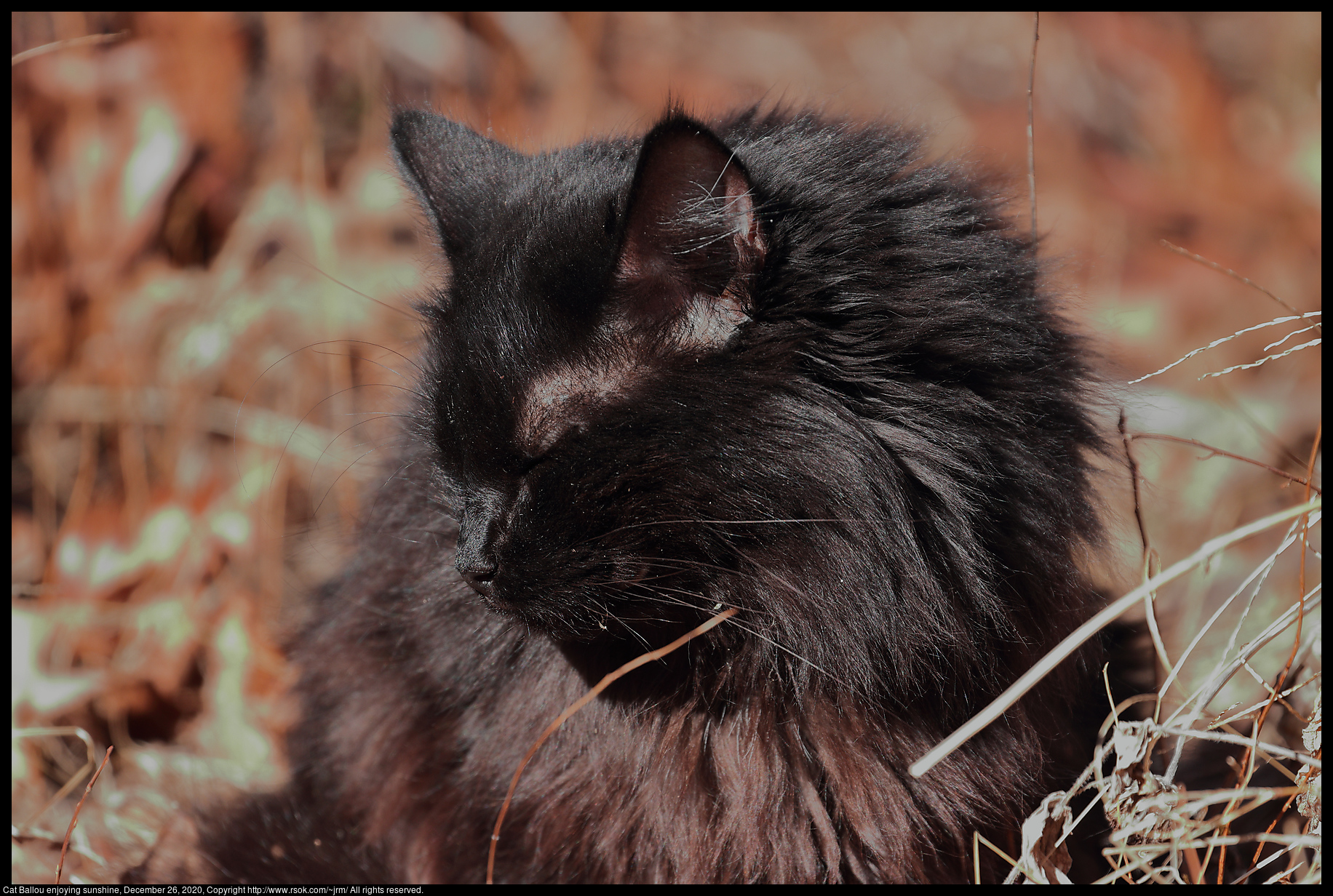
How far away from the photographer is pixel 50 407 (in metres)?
3.52

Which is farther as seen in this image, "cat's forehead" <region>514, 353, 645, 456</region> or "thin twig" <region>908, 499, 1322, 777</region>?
"cat's forehead" <region>514, 353, 645, 456</region>

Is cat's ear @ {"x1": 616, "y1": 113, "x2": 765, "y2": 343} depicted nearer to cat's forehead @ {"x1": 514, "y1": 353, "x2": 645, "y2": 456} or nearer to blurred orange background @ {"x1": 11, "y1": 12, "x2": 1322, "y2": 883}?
cat's forehead @ {"x1": 514, "y1": 353, "x2": 645, "y2": 456}

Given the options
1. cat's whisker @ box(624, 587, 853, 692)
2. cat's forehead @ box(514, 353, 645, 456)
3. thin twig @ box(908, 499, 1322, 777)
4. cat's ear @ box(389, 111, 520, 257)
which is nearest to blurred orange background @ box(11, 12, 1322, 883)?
cat's ear @ box(389, 111, 520, 257)

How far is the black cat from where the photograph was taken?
1.53 m

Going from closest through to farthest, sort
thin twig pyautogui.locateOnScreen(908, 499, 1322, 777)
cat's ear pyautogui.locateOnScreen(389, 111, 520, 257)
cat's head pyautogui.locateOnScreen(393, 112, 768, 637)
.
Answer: thin twig pyautogui.locateOnScreen(908, 499, 1322, 777), cat's head pyautogui.locateOnScreen(393, 112, 768, 637), cat's ear pyautogui.locateOnScreen(389, 111, 520, 257)

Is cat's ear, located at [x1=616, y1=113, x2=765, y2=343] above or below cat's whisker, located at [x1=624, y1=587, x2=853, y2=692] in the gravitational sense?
above

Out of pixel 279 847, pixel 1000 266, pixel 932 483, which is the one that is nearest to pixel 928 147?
pixel 1000 266

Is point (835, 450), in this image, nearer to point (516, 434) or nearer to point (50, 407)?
point (516, 434)

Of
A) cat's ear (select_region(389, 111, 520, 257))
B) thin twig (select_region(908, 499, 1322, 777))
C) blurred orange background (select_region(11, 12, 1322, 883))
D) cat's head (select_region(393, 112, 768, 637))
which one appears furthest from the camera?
blurred orange background (select_region(11, 12, 1322, 883))

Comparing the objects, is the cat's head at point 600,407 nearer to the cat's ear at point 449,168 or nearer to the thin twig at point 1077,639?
the cat's ear at point 449,168

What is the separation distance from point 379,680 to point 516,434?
79cm

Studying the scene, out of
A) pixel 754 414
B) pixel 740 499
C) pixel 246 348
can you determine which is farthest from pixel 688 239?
pixel 246 348

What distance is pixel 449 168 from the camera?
1916 mm

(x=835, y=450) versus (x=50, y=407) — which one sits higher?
(x=835, y=450)
